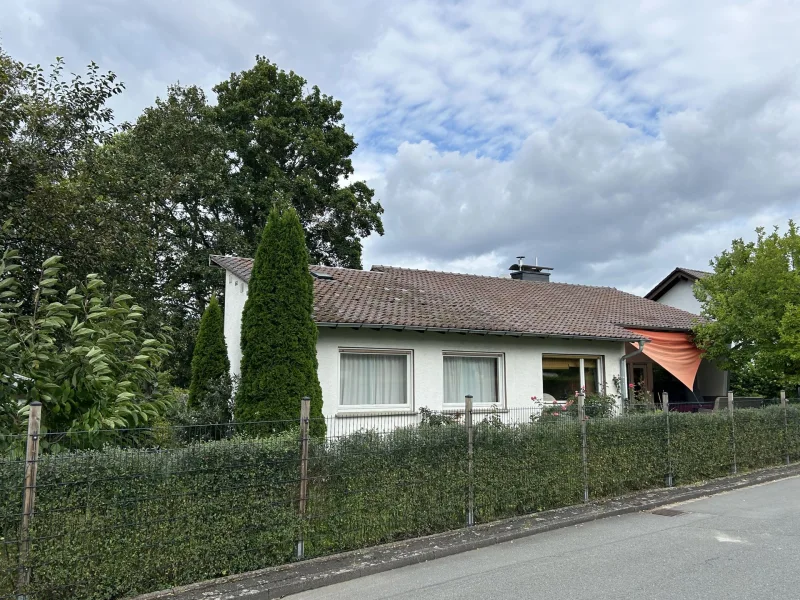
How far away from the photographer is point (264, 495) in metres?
6.29

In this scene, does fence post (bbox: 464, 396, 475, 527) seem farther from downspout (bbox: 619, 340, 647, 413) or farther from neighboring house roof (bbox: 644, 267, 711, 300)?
neighboring house roof (bbox: 644, 267, 711, 300)

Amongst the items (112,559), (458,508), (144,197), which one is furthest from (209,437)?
(144,197)

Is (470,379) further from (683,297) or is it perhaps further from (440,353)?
(683,297)

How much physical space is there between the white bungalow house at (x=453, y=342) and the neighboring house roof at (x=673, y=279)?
12253 mm

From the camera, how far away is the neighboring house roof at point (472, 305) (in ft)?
45.8

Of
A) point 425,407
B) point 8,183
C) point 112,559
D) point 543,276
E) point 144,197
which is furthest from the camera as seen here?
point 543,276

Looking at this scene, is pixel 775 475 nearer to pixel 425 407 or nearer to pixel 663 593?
pixel 425 407

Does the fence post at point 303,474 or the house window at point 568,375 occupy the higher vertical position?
the house window at point 568,375

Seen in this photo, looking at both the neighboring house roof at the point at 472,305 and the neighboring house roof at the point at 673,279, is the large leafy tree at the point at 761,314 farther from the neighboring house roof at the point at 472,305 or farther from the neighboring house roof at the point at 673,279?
the neighboring house roof at the point at 673,279

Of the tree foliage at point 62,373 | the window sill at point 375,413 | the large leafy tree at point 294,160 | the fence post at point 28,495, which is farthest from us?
the large leafy tree at point 294,160

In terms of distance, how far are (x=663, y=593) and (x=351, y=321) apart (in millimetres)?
8332

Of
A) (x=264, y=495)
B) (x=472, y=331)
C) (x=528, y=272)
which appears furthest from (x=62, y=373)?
(x=528, y=272)

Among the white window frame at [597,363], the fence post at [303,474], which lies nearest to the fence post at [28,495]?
the fence post at [303,474]

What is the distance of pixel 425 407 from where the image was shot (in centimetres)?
1392
